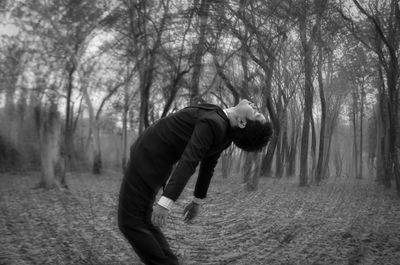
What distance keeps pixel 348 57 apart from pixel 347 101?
981 centimetres

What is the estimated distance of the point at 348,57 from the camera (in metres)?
19.7

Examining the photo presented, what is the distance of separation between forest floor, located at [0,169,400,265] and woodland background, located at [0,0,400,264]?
0.07m

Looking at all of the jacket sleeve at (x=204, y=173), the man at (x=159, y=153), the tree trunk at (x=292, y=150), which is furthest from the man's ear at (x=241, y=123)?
the tree trunk at (x=292, y=150)

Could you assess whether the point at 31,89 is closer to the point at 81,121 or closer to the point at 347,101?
the point at 81,121

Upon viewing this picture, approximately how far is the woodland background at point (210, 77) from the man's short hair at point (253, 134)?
98.8 inches

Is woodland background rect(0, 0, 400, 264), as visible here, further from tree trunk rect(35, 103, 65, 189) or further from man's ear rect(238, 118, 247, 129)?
man's ear rect(238, 118, 247, 129)

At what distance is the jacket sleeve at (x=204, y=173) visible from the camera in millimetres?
3312

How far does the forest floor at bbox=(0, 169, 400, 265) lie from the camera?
197 inches

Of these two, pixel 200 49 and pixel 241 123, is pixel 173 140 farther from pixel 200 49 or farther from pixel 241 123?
pixel 200 49

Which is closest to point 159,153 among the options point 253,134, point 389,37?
point 253,134

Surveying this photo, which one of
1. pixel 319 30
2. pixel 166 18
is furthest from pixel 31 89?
pixel 319 30

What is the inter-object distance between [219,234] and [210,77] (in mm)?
15437

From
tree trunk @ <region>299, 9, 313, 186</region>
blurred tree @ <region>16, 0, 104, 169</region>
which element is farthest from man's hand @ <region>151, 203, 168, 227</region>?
blurred tree @ <region>16, 0, 104, 169</region>

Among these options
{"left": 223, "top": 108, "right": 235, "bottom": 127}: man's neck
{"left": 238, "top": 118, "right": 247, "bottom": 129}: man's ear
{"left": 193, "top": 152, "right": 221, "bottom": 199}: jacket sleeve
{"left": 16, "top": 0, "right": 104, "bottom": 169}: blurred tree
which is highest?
{"left": 16, "top": 0, "right": 104, "bottom": 169}: blurred tree
